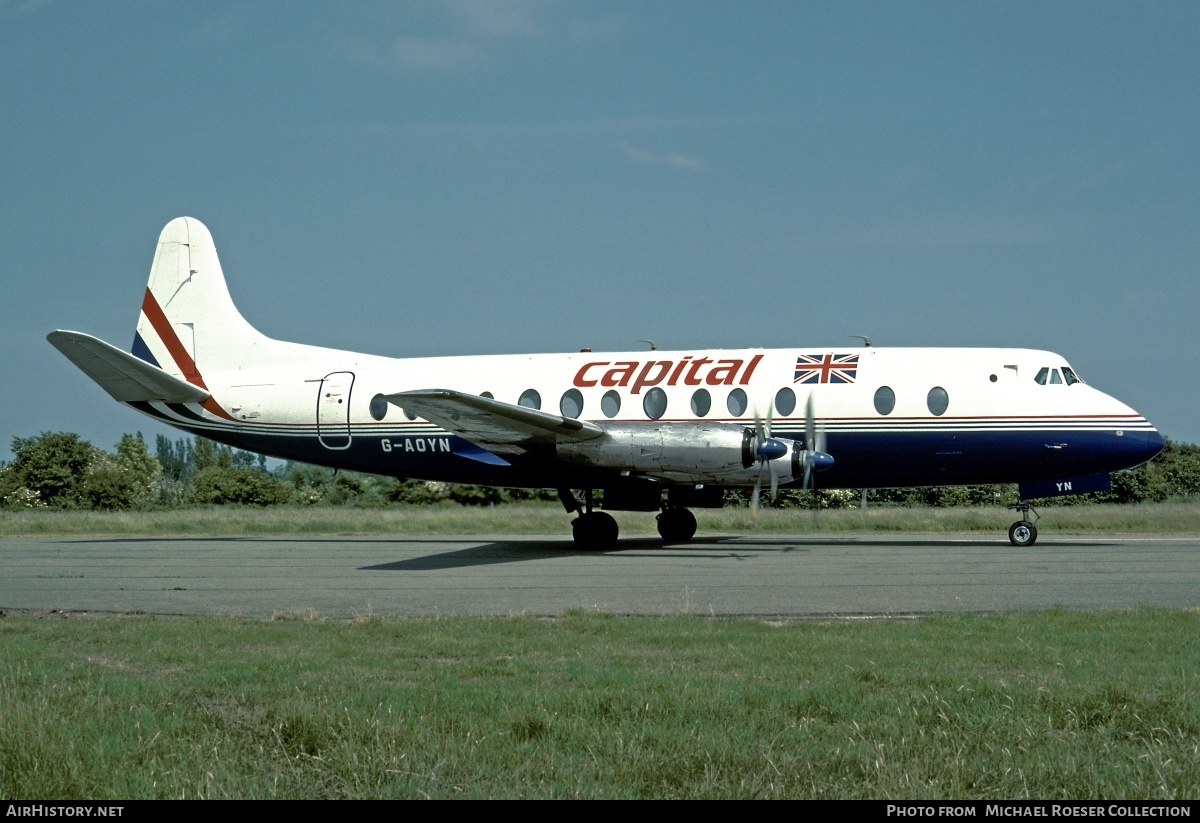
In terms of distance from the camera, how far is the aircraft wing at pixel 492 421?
1948 cm

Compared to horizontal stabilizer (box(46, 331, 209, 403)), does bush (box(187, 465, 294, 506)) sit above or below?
below

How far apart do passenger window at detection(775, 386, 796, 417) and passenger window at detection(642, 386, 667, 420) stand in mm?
2377

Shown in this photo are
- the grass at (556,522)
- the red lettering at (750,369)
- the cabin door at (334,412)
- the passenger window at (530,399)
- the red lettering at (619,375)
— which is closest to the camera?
the red lettering at (750,369)

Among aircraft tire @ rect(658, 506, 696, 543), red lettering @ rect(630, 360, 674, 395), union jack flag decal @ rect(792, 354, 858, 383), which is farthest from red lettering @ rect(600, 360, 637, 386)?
union jack flag decal @ rect(792, 354, 858, 383)

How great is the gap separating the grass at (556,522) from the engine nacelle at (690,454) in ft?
28.8

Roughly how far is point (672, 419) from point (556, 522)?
9890mm

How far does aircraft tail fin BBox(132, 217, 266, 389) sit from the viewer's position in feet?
89.1

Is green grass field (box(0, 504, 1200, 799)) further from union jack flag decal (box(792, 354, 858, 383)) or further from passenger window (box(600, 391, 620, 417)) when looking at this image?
passenger window (box(600, 391, 620, 417))

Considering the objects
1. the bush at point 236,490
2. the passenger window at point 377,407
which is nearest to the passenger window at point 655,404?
the passenger window at point 377,407

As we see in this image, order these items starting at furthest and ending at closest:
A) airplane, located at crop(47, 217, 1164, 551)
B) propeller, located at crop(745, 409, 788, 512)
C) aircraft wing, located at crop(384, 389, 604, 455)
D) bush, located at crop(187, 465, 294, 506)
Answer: bush, located at crop(187, 465, 294, 506), airplane, located at crop(47, 217, 1164, 551), propeller, located at crop(745, 409, 788, 512), aircraft wing, located at crop(384, 389, 604, 455)

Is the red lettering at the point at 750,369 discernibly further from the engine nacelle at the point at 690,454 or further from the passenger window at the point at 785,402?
the engine nacelle at the point at 690,454

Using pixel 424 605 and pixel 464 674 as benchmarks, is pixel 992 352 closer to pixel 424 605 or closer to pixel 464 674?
pixel 424 605

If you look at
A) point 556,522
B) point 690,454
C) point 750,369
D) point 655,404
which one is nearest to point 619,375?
point 655,404

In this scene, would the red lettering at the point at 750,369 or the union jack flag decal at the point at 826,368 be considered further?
the red lettering at the point at 750,369
